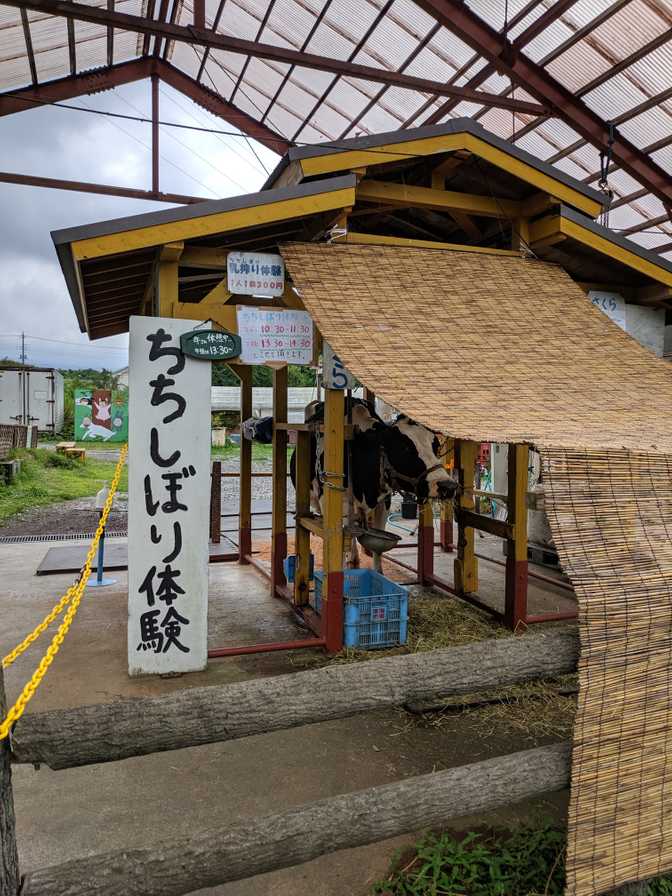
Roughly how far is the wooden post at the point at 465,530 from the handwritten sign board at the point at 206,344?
→ 3.30 meters

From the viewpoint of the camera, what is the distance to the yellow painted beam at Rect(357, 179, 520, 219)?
5.84 m

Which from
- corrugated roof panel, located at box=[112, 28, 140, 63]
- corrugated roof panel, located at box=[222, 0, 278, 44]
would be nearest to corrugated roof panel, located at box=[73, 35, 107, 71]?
corrugated roof panel, located at box=[112, 28, 140, 63]

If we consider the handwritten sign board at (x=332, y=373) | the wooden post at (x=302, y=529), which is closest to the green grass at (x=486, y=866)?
the handwritten sign board at (x=332, y=373)

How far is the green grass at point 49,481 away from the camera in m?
14.5

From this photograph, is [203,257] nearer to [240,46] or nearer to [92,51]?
[240,46]

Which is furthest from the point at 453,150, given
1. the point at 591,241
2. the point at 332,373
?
the point at 332,373

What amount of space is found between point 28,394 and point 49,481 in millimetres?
10180

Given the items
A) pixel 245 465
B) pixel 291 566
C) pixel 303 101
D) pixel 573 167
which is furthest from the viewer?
pixel 303 101

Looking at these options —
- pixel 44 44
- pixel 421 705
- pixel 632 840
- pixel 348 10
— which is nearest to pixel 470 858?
pixel 632 840

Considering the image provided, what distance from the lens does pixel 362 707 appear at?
8.28ft

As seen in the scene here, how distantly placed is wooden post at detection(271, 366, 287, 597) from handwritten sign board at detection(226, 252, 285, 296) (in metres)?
1.84

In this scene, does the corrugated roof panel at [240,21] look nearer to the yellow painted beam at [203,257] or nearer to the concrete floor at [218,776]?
the yellow painted beam at [203,257]

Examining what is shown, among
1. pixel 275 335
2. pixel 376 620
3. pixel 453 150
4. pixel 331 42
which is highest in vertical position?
pixel 331 42

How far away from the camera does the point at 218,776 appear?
3863 mm
